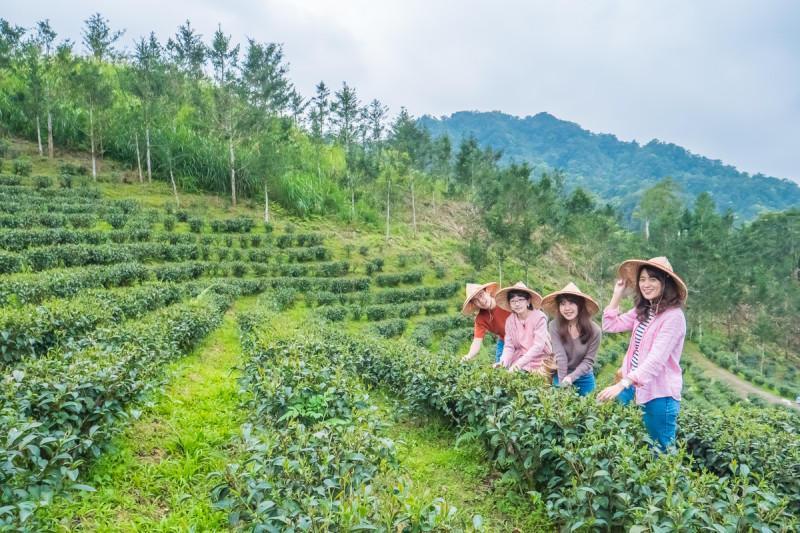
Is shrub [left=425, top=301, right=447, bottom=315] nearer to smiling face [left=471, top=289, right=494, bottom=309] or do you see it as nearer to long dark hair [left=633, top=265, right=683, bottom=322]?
smiling face [left=471, top=289, right=494, bottom=309]

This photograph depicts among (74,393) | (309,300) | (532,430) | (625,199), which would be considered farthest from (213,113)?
(625,199)

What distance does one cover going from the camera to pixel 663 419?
10.6 ft

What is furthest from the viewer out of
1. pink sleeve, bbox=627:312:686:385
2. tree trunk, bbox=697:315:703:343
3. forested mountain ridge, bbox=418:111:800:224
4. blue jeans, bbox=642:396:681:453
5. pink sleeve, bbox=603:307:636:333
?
forested mountain ridge, bbox=418:111:800:224

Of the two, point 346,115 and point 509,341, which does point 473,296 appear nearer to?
point 509,341

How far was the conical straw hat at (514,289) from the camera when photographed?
4.46 m

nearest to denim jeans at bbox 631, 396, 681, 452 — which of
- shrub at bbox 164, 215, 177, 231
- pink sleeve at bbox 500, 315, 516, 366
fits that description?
pink sleeve at bbox 500, 315, 516, 366

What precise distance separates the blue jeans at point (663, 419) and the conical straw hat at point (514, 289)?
1.46 meters

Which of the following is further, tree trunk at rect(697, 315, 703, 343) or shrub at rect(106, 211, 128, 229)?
tree trunk at rect(697, 315, 703, 343)

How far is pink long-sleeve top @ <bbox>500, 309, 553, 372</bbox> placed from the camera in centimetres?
434

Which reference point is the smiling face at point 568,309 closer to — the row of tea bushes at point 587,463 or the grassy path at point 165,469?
the row of tea bushes at point 587,463

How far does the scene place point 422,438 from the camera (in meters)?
4.55

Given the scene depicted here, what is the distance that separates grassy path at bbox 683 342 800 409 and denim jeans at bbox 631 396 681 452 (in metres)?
24.3

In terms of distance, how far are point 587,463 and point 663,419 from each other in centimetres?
106

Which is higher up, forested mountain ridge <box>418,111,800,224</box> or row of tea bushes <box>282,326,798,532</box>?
forested mountain ridge <box>418,111,800,224</box>
